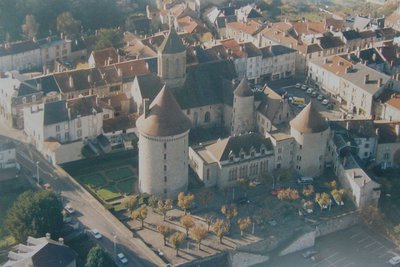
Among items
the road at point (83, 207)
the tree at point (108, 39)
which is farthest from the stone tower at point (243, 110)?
the tree at point (108, 39)

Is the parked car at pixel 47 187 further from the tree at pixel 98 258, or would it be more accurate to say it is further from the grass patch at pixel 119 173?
the tree at pixel 98 258

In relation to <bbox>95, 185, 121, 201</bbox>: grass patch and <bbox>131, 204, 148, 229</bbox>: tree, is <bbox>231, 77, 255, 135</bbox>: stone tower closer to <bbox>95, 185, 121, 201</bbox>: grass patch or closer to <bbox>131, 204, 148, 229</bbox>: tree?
<bbox>95, 185, 121, 201</bbox>: grass patch

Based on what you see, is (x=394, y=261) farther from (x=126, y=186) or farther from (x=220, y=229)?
(x=126, y=186)

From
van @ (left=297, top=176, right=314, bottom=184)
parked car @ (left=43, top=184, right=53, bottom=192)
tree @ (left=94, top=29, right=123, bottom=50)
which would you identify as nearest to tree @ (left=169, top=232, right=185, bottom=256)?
parked car @ (left=43, top=184, right=53, bottom=192)

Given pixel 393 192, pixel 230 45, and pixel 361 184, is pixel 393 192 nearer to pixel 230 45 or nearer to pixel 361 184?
pixel 361 184

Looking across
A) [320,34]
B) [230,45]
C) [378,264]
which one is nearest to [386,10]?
[320,34]

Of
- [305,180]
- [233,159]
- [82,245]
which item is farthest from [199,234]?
[305,180]
